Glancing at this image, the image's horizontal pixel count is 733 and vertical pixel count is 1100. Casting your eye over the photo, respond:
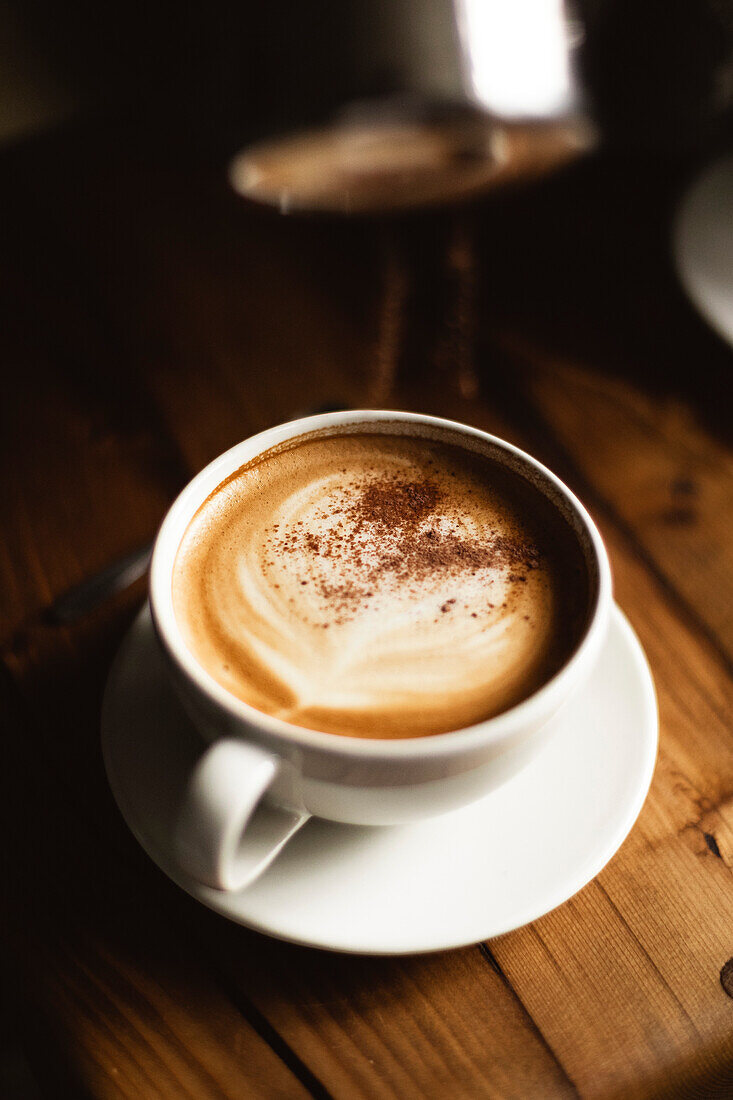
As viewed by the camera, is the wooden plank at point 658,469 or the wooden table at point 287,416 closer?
the wooden table at point 287,416

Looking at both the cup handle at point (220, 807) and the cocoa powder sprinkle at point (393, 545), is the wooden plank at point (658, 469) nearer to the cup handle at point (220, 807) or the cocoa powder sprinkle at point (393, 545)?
the cocoa powder sprinkle at point (393, 545)

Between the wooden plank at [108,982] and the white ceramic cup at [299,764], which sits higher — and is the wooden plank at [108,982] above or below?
below

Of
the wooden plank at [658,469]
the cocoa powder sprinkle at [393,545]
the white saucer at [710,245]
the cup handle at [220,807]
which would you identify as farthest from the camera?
the white saucer at [710,245]

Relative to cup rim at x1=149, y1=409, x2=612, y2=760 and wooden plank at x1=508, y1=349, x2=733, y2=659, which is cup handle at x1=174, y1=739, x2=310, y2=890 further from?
wooden plank at x1=508, y1=349, x2=733, y2=659

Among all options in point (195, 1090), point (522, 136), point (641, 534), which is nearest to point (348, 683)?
point (195, 1090)

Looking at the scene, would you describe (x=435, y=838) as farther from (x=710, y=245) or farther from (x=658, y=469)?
(x=710, y=245)

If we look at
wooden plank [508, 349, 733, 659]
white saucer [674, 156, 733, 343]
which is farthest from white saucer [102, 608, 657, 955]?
white saucer [674, 156, 733, 343]

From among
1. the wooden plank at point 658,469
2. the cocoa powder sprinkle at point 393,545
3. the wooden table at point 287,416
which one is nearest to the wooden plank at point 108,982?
the wooden table at point 287,416
